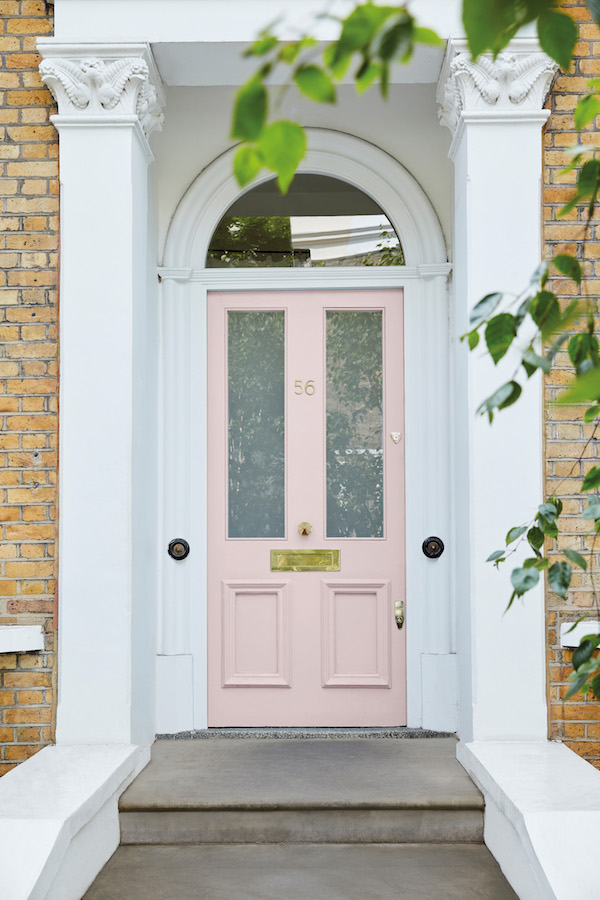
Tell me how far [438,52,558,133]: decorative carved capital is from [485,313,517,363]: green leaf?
300 centimetres

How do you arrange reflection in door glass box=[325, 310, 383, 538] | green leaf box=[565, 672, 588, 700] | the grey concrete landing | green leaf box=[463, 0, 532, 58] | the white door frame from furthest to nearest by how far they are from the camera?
reflection in door glass box=[325, 310, 383, 538] → the white door frame → the grey concrete landing → green leaf box=[565, 672, 588, 700] → green leaf box=[463, 0, 532, 58]

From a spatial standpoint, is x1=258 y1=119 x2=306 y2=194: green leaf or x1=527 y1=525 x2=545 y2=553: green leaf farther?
x1=527 y1=525 x2=545 y2=553: green leaf

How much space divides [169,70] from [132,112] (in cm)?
38

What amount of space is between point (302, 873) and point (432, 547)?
1721 mm

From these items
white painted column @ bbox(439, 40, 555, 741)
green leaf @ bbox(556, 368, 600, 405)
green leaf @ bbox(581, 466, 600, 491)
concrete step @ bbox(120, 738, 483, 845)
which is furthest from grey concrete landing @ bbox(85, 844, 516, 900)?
green leaf @ bbox(556, 368, 600, 405)

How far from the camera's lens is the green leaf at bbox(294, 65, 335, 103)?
0.65m

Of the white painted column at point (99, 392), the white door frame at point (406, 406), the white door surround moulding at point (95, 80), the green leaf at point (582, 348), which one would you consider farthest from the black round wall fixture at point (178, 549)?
the green leaf at point (582, 348)

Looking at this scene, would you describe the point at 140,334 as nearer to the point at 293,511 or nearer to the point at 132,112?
the point at 132,112

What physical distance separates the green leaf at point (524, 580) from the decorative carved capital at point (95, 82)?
3.03 m

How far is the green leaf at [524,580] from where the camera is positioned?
48.3 inches

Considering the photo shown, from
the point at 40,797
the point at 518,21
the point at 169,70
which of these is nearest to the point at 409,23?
the point at 518,21

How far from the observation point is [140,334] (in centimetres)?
383

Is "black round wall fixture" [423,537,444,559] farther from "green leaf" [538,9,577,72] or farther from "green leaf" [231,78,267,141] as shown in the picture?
"green leaf" [231,78,267,141]

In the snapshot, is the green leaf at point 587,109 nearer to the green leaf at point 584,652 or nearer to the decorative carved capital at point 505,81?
the green leaf at point 584,652
